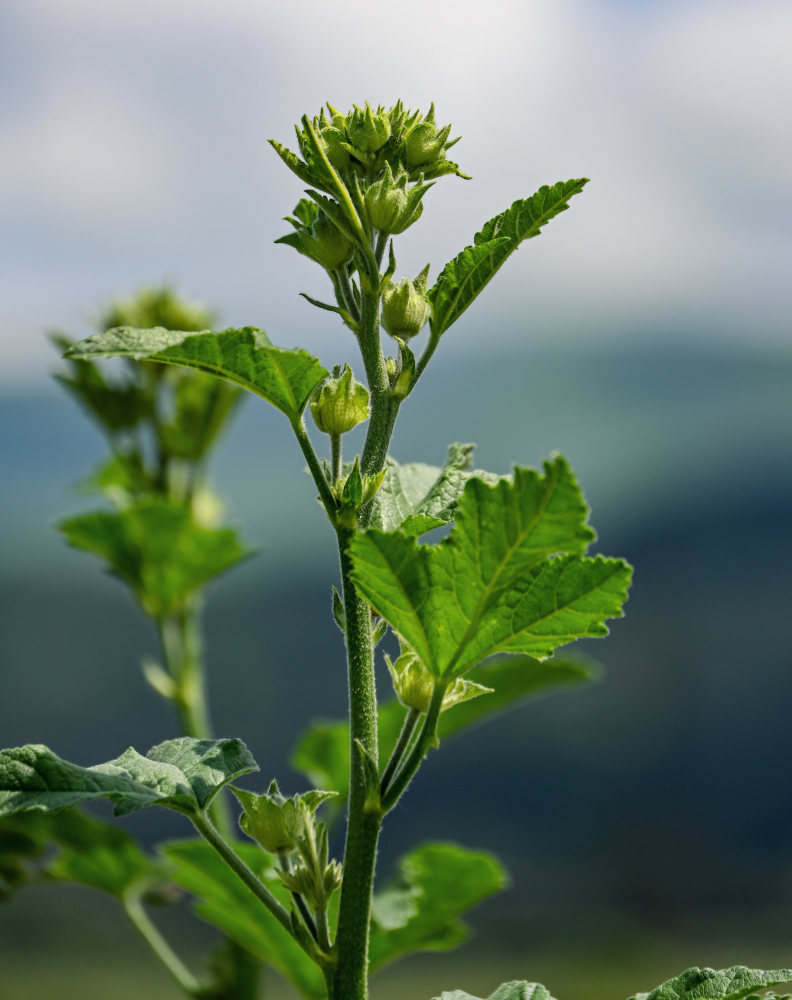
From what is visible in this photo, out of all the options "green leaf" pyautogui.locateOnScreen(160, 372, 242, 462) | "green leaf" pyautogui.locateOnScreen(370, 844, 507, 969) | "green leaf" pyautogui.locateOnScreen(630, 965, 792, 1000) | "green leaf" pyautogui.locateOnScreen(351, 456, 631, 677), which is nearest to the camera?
"green leaf" pyautogui.locateOnScreen(351, 456, 631, 677)

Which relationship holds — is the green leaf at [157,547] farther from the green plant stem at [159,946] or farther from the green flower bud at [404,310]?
the green flower bud at [404,310]

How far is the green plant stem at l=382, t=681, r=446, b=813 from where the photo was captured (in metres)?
0.68

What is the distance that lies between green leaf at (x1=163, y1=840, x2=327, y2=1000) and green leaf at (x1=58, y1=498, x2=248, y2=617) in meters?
0.45

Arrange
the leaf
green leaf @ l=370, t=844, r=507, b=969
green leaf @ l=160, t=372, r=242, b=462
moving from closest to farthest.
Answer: green leaf @ l=370, t=844, r=507, b=969, the leaf, green leaf @ l=160, t=372, r=242, b=462

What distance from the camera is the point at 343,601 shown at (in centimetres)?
73

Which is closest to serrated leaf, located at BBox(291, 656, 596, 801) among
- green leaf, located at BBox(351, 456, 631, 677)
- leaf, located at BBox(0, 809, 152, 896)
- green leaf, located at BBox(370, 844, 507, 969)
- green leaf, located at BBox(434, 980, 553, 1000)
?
green leaf, located at BBox(370, 844, 507, 969)

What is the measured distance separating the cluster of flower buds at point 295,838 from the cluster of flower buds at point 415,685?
3.6 inches

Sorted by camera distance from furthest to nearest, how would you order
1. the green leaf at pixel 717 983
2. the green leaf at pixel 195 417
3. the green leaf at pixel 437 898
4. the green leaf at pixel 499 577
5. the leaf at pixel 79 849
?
1. the green leaf at pixel 195 417
2. the leaf at pixel 79 849
3. the green leaf at pixel 437 898
4. the green leaf at pixel 717 983
5. the green leaf at pixel 499 577

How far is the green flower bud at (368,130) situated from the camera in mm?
758

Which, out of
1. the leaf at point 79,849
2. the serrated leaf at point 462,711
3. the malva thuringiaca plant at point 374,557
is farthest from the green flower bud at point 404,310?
the leaf at point 79,849

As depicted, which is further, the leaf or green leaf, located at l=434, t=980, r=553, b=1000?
the leaf

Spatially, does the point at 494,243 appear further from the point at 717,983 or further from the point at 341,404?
the point at 717,983

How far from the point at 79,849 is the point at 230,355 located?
1244 millimetres

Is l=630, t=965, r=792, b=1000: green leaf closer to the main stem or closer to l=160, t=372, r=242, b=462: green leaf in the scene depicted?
the main stem
